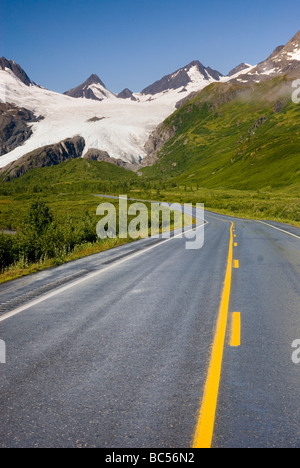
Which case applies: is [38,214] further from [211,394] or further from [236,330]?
[211,394]

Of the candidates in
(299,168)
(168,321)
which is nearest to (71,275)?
(168,321)

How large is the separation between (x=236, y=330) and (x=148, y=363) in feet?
6.76

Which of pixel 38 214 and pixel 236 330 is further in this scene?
pixel 38 214

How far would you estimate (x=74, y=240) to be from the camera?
2222cm

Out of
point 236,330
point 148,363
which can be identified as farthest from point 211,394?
point 236,330

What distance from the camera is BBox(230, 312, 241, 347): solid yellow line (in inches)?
239

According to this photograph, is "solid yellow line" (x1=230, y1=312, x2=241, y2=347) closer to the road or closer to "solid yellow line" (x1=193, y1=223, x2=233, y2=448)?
the road

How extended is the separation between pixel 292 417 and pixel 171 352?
203 cm

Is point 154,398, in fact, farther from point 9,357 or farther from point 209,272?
point 209,272

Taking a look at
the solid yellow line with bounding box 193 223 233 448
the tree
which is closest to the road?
the solid yellow line with bounding box 193 223 233 448

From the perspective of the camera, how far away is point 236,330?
6621mm

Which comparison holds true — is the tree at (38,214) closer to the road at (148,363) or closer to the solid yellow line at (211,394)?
the road at (148,363)

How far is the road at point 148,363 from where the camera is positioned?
3768 mm

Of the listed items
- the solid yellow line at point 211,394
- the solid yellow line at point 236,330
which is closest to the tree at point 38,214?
the solid yellow line at point 236,330
